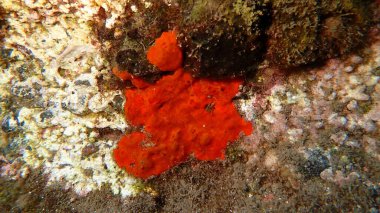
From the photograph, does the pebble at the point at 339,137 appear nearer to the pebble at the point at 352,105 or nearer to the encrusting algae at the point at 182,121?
the pebble at the point at 352,105

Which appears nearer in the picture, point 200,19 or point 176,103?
point 200,19

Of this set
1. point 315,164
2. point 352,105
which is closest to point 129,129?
point 315,164

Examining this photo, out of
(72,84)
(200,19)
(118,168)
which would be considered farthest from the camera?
(72,84)

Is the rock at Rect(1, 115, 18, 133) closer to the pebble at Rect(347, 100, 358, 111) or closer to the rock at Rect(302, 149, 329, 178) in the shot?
the rock at Rect(302, 149, 329, 178)

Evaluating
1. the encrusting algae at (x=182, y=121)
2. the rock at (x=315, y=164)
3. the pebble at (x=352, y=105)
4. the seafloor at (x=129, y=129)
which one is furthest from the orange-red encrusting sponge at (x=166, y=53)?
the pebble at (x=352, y=105)

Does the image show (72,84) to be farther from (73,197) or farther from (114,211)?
(114,211)

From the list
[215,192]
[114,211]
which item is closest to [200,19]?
[215,192]

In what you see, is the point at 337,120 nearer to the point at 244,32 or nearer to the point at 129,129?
the point at 244,32
